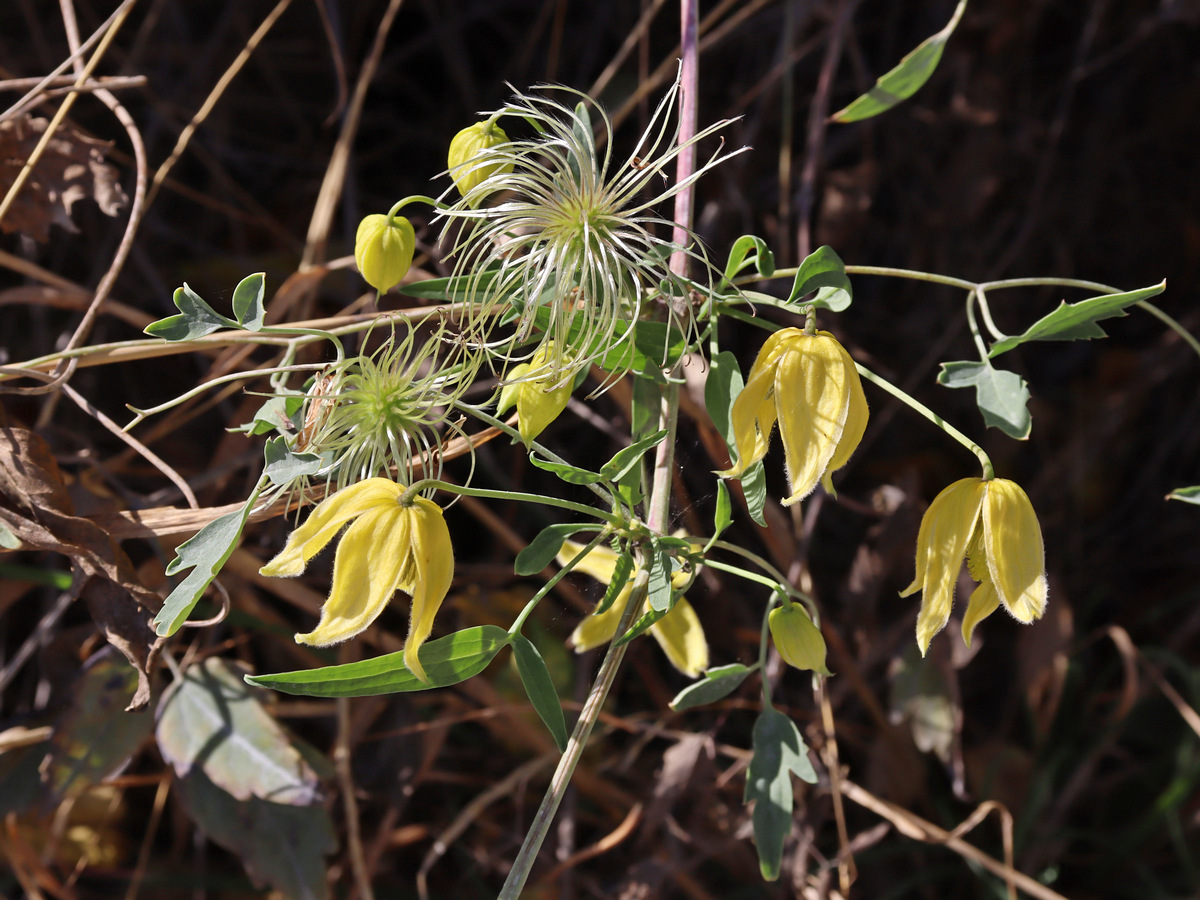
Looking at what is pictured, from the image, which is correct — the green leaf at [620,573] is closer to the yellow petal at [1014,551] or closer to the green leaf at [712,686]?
the green leaf at [712,686]

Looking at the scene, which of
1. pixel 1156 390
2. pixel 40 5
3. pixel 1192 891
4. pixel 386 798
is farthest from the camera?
pixel 1156 390

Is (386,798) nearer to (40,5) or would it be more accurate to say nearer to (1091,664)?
(1091,664)

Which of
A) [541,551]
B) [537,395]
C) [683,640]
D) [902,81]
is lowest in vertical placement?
[683,640]

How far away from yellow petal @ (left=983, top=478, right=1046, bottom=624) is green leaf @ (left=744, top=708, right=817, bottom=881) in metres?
0.23

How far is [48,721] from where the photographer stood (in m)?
1.22

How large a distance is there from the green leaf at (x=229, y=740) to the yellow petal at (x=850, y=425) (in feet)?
2.31

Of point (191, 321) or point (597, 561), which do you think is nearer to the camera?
point (191, 321)

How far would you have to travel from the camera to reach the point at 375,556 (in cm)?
68

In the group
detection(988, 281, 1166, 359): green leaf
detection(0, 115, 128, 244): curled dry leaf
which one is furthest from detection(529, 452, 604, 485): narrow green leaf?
detection(0, 115, 128, 244): curled dry leaf

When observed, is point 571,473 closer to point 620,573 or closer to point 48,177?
point 620,573

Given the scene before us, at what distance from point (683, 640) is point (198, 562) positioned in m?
0.50

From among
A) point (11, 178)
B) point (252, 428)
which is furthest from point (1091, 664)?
point (11, 178)

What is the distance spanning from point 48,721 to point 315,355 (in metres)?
0.56

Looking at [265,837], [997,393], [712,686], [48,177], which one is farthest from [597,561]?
[48,177]
